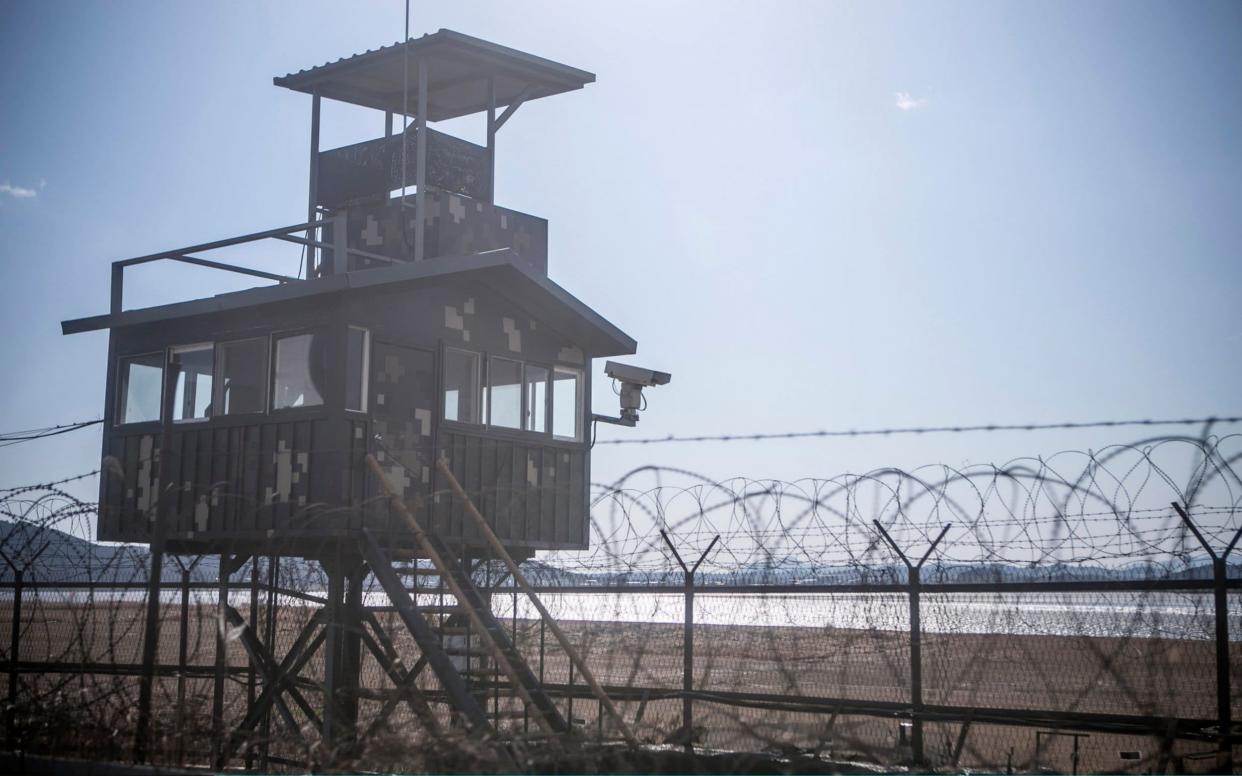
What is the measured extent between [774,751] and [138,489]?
822 cm

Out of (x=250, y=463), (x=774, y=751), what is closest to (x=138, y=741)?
(x=250, y=463)

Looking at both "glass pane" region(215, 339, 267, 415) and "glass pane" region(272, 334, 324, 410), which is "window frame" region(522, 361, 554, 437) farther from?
"glass pane" region(215, 339, 267, 415)

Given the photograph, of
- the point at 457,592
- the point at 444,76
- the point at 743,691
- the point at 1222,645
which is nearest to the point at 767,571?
the point at 457,592

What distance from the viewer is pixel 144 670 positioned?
10570 mm

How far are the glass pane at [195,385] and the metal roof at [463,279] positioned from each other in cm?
52

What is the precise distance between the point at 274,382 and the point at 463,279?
8.09 ft

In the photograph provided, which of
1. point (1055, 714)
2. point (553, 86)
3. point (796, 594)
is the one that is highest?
point (553, 86)

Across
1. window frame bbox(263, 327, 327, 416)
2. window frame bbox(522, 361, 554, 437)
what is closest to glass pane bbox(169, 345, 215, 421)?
window frame bbox(263, 327, 327, 416)

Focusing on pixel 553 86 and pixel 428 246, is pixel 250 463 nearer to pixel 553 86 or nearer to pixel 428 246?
pixel 428 246

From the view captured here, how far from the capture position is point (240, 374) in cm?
1552

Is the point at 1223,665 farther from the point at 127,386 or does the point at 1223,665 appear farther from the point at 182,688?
the point at 127,386

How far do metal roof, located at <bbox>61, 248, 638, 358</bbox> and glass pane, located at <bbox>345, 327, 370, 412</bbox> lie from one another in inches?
20.0

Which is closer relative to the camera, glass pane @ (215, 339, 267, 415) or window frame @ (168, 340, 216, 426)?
glass pane @ (215, 339, 267, 415)

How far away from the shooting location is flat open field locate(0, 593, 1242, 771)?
35.4 feet
